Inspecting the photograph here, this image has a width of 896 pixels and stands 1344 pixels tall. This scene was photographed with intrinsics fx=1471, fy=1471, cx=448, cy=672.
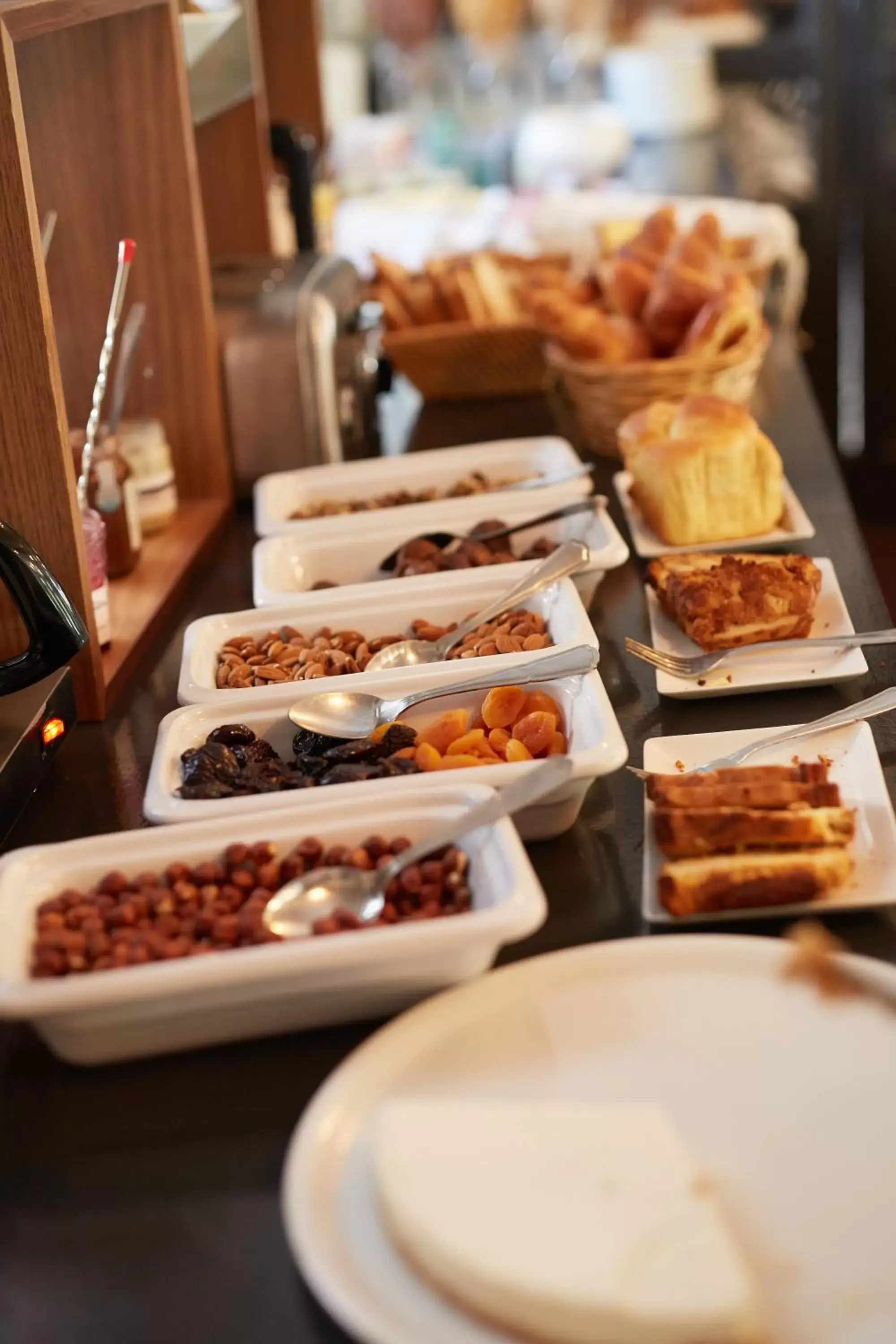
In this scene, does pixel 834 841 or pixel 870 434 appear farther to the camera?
pixel 870 434

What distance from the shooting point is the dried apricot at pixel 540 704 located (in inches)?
42.2

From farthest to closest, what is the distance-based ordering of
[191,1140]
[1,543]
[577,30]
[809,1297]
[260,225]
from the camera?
[577,30] < [260,225] < [1,543] < [191,1140] < [809,1297]

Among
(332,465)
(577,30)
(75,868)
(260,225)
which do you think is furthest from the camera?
(577,30)

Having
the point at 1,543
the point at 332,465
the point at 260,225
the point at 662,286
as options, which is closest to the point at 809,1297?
the point at 1,543

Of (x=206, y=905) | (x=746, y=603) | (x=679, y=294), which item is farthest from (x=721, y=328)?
(x=206, y=905)

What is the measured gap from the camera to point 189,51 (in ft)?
5.57

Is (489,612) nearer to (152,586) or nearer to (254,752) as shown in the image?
(254,752)

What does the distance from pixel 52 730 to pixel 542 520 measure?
1.79ft

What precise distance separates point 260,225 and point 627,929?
1.56 metres

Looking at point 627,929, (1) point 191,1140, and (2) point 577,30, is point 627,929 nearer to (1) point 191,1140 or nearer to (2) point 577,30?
(1) point 191,1140

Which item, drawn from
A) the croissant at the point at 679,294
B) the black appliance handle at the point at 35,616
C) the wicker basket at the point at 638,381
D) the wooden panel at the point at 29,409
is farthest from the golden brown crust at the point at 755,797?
the croissant at the point at 679,294

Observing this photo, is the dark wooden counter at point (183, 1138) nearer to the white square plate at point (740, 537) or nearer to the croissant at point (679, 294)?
the white square plate at point (740, 537)

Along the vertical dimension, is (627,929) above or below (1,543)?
below

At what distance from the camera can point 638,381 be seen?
69.7 inches
